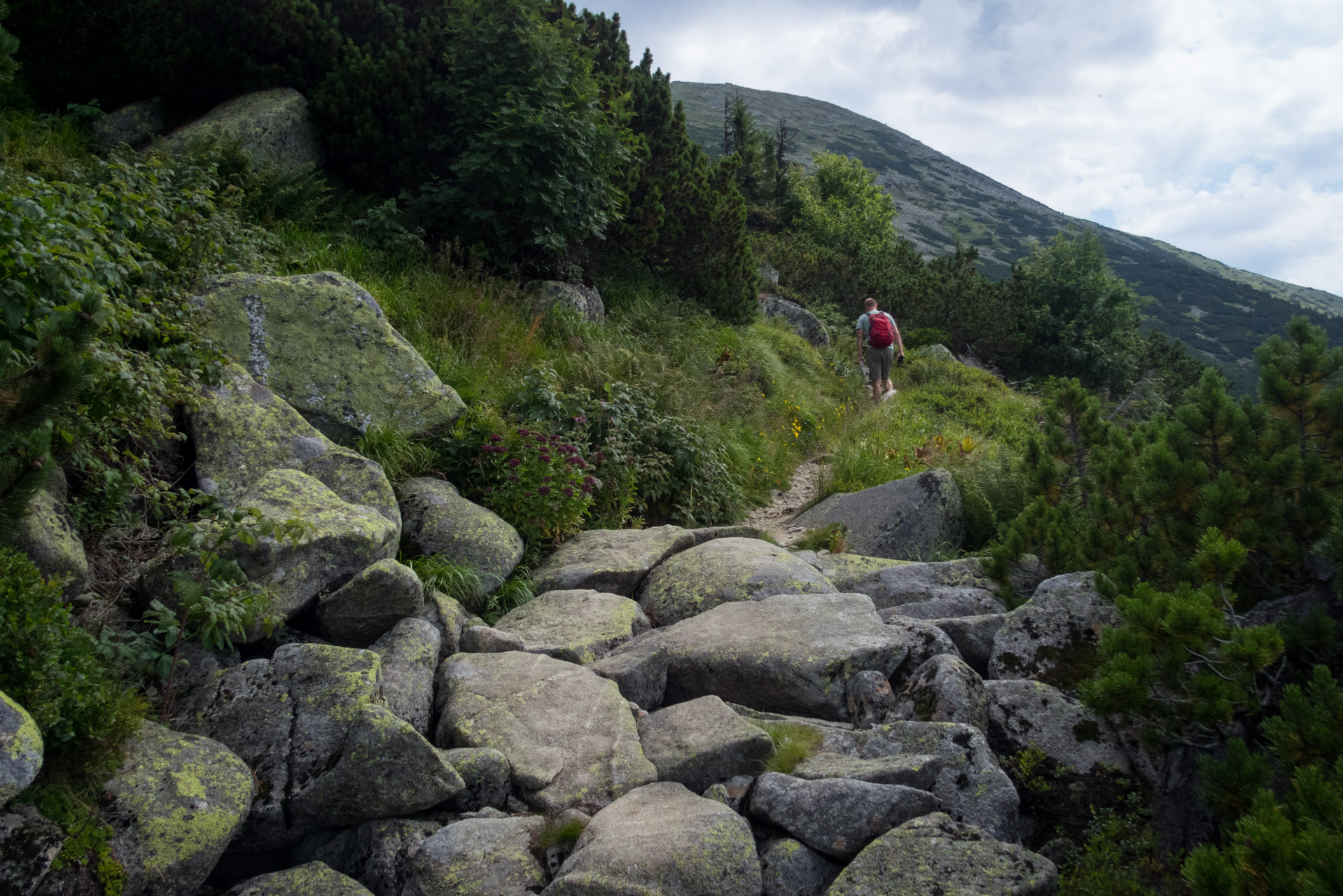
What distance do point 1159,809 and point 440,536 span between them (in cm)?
437

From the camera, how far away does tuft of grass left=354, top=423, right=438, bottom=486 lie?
5.64 metres

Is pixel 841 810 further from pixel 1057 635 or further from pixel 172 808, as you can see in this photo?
pixel 172 808

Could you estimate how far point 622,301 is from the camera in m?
12.1

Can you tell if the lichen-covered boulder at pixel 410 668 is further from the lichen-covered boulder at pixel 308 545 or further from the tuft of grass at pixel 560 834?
the tuft of grass at pixel 560 834

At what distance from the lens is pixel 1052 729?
3.45m

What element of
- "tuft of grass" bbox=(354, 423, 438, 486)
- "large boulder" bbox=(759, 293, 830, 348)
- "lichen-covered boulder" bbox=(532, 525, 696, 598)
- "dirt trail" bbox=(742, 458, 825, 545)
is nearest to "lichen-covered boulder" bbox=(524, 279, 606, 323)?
"dirt trail" bbox=(742, 458, 825, 545)

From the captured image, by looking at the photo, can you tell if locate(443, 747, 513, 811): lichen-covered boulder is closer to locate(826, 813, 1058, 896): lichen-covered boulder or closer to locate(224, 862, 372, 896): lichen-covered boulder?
locate(224, 862, 372, 896): lichen-covered boulder

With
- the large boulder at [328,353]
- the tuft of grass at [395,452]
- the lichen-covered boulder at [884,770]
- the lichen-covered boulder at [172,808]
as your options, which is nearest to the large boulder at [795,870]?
the lichen-covered boulder at [884,770]

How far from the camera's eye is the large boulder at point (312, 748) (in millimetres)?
2904

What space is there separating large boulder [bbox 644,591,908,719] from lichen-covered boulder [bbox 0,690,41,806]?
277 centimetres

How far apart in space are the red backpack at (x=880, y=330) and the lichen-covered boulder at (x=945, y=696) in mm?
12023

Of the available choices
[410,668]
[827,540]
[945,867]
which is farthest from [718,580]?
[945,867]

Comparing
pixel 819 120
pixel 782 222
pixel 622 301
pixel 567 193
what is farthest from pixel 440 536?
pixel 819 120

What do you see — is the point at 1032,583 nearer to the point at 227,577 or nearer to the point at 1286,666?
the point at 1286,666
